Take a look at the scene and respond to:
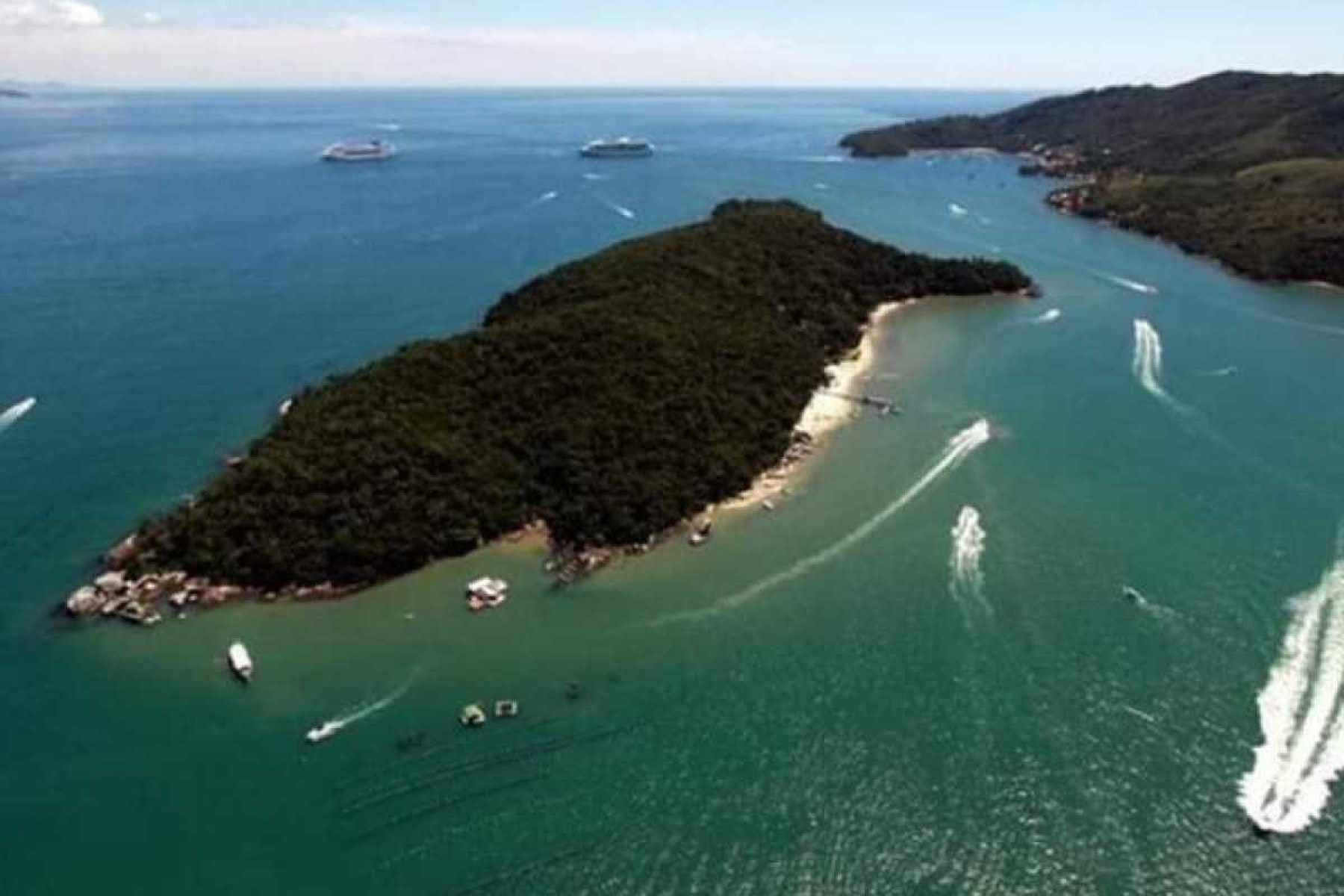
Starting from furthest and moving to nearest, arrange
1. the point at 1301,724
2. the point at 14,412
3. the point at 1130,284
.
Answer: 1. the point at 1130,284
2. the point at 14,412
3. the point at 1301,724

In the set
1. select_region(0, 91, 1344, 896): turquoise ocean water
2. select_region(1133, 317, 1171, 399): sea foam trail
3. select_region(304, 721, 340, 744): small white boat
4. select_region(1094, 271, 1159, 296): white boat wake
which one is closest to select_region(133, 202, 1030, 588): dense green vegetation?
select_region(0, 91, 1344, 896): turquoise ocean water

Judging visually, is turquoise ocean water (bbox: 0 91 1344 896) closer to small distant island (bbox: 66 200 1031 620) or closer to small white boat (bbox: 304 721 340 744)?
small white boat (bbox: 304 721 340 744)

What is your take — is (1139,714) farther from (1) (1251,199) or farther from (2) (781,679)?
(1) (1251,199)

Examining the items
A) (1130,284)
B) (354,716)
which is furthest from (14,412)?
(1130,284)

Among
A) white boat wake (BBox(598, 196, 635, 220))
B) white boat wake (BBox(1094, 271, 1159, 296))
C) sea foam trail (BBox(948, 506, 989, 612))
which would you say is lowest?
sea foam trail (BBox(948, 506, 989, 612))

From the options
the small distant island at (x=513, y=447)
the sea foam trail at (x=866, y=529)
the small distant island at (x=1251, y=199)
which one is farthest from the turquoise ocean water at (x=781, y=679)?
the small distant island at (x=1251, y=199)

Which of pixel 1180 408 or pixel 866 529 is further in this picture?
pixel 1180 408

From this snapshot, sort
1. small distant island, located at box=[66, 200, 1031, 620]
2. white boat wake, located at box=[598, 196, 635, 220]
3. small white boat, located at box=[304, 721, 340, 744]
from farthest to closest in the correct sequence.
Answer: white boat wake, located at box=[598, 196, 635, 220] → small distant island, located at box=[66, 200, 1031, 620] → small white boat, located at box=[304, 721, 340, 744]

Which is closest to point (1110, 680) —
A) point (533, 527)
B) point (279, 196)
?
point (533, 527)
